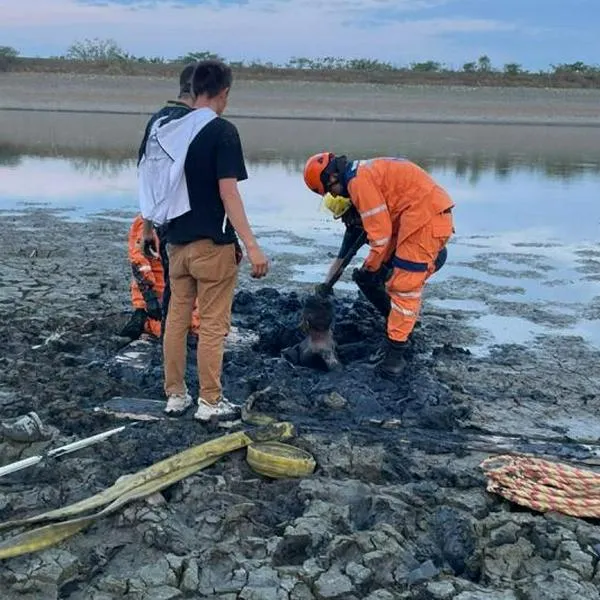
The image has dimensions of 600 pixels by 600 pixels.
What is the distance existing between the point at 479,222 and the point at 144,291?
8.52m

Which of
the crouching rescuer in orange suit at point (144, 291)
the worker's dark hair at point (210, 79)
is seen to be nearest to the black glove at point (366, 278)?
the crouching rescuer in orange suit at point (144, 291)

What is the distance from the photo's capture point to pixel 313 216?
14.9 metres

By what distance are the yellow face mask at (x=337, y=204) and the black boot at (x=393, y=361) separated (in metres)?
1.04

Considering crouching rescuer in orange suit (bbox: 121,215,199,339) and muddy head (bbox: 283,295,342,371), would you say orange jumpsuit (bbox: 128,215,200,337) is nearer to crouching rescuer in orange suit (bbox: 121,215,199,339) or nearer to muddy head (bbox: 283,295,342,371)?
crouching rescuer in orange suit (bbox: 121,215,199,339)

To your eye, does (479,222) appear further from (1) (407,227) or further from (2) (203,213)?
(2) (203,213)

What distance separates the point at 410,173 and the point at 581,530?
9.83 feet

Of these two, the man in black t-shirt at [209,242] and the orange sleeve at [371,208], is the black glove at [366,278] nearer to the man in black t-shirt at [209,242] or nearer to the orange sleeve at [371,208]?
the orange sleeve at [371,208]

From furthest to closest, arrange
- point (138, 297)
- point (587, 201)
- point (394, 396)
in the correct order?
point (587, 201) < point (138, 297) < point (394, 396)

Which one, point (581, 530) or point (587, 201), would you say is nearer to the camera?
point (581, 530)

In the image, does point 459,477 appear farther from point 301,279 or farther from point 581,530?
point 301,279

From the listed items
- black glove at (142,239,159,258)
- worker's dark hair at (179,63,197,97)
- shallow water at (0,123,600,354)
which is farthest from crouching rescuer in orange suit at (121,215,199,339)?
shallow water at (0,123,600,354)

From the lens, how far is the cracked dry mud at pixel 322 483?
12.6 feet

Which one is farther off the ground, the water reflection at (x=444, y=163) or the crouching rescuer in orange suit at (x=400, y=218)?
the crouching rescuer in orange suit at (x=400, y=218)

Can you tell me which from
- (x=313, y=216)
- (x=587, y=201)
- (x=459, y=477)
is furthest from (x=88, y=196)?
(x=459, y=477)
